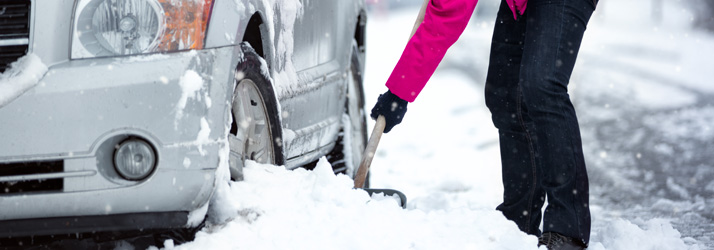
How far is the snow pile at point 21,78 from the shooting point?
2879 millimetres

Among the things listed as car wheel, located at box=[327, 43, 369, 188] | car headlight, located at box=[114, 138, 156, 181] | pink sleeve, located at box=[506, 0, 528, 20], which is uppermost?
pink sleeve, located at box=[506, 0, 528, 20]

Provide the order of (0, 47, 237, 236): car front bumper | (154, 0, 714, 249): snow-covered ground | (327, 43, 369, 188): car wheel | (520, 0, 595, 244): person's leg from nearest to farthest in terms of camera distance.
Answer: (0, 47, 237, 236): car front bumper < (154, 0, 714, 249): snow-covered ground < (520, 0, 595, 244): person's leg < (327, 43, 369, 188): car wheel

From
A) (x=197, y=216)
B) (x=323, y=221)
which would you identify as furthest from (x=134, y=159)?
(x=323, y=221)

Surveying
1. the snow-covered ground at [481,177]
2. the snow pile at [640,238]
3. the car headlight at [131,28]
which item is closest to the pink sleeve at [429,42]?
the snow-covered ground at [481,177]

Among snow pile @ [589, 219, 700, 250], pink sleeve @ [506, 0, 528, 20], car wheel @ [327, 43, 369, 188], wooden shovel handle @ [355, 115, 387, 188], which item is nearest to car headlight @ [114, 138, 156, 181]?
wooden shovel handle @ [355, 115, 387, 188]

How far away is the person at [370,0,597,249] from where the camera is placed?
11.9 feet

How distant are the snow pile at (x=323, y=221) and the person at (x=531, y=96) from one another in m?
0.25

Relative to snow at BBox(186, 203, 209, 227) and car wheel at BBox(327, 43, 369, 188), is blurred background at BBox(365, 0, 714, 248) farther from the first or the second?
snow at BBox(186, 203, 209, 227)

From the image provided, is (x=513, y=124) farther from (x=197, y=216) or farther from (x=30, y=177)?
(x=30, y=177)

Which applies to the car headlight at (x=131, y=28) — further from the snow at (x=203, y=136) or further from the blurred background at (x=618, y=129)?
the blurred background at (x=618, y=129)

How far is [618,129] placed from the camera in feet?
28.8

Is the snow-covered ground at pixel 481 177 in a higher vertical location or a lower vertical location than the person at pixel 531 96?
lower

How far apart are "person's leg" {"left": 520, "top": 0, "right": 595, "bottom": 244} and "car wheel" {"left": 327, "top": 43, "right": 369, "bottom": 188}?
196 cm

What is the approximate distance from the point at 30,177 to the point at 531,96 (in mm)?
1832
